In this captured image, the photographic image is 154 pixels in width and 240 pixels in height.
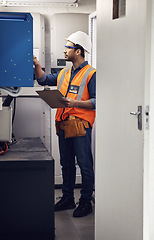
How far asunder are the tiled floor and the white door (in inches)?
14.6

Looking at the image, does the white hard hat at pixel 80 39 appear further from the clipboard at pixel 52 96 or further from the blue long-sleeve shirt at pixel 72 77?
the clipboard at pixel 52 96

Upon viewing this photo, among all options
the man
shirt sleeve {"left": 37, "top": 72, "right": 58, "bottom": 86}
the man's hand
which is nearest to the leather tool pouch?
the man

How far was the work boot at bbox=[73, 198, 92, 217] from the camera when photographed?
3572mm

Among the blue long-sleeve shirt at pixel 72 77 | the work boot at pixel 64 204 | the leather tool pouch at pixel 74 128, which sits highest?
the blue long-sleeve shirt at pixel 72 77

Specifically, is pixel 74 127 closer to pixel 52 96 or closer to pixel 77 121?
pixel 77 121

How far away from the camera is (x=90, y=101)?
3.53 m

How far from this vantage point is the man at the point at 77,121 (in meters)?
3.57

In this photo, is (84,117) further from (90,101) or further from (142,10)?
(142,10)

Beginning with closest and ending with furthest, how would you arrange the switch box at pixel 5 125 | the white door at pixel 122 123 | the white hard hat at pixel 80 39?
the white door at pixel 122 123 → the switch box at pixel 5 125 → the white hard hat at pixel 80 39

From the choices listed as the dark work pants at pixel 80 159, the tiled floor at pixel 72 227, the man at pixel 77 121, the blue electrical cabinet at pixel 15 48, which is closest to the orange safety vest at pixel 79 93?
the man at pixel 77 121

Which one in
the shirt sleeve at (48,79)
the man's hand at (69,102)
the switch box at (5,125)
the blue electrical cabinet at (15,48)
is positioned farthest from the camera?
the shirt sleeve at (48,79)

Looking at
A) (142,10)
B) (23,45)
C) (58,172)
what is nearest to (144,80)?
(142,10)

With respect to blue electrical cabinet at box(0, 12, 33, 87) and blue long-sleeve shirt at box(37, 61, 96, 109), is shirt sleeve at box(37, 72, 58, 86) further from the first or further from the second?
blue electrical cabinet at box(0, 12, 33, 87)

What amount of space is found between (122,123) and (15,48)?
764 millimetres
